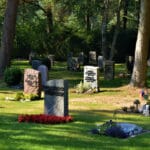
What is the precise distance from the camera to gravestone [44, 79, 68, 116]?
13.5 m

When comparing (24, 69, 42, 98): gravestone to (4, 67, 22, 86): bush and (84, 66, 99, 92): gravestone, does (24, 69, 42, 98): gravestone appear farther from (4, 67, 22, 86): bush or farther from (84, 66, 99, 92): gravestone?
(4, 67, 22, 86): bush

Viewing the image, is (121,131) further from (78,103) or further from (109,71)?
(109,71)

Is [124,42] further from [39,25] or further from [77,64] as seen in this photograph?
[77,64]

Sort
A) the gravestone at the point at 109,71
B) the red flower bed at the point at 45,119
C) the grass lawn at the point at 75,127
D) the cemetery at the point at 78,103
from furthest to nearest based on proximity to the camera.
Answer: the gravestone at the point at 109,71 → the red flower bed at the point at 45,119 → the cemetery at the point at 78,103 → the grass lawn at the point at 75,127

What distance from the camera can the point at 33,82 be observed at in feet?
64.8

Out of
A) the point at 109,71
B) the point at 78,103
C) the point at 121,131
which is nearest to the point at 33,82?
the point at 78,103

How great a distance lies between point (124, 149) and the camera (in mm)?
9461

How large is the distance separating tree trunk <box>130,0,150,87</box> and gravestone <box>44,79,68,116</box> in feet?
28.3

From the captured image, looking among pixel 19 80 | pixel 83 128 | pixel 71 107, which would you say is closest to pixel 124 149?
pixel 83 128

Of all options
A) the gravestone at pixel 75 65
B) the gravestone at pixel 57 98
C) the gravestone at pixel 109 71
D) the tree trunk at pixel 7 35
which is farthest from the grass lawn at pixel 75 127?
the gravestone at pixel 75 65

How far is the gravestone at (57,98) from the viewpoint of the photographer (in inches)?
532

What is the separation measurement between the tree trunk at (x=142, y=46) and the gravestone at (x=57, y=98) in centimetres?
863

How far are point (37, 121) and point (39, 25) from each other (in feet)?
124

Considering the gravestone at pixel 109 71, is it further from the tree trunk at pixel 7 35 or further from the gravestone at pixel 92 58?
the gravestone at pixel 92 58
